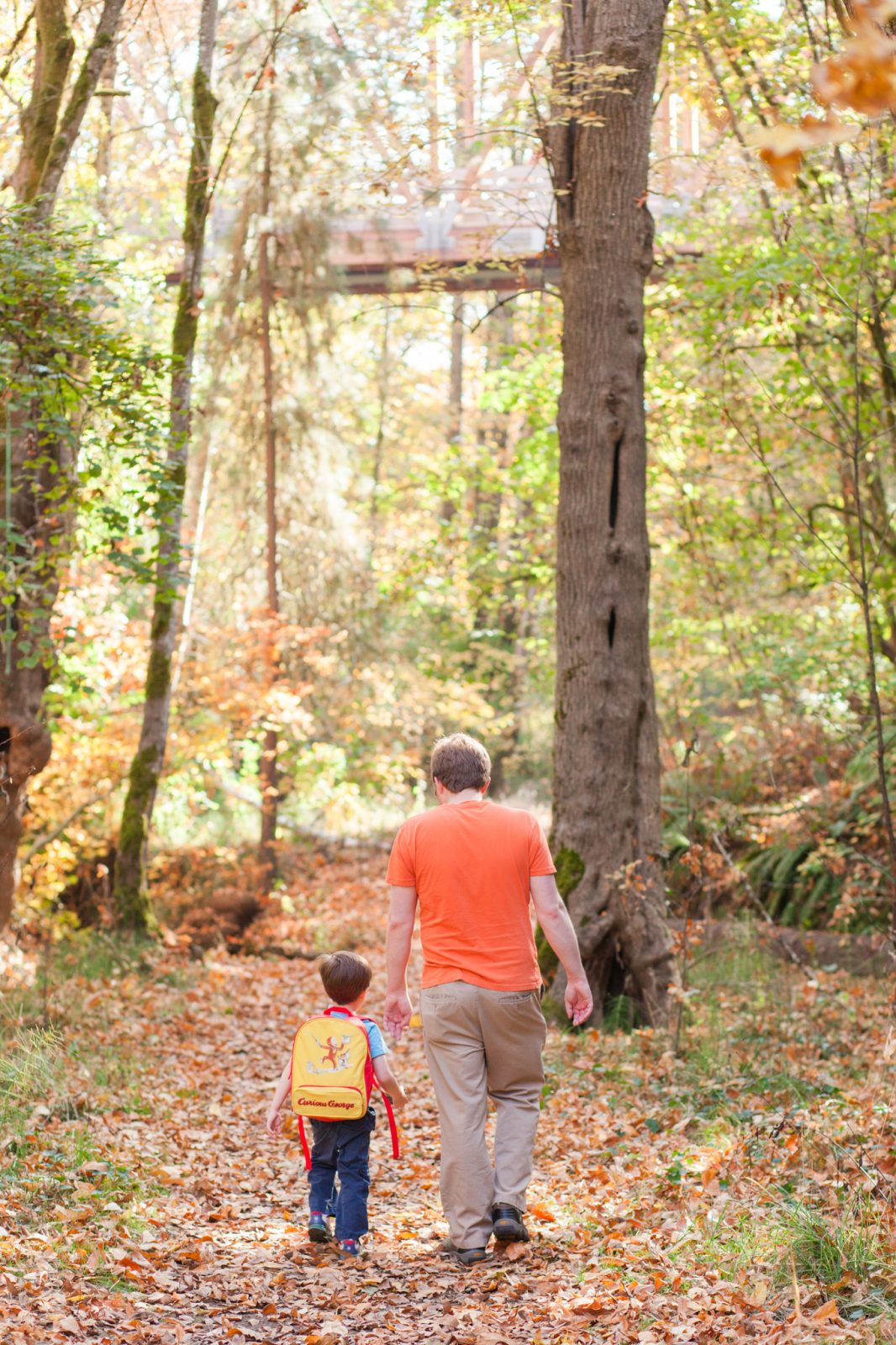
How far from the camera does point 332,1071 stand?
4770 mm

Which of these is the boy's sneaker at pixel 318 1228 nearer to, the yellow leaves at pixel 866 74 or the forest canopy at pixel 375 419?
the forest canopy at pixel 375 419

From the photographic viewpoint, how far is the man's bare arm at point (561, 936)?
4.73 metres

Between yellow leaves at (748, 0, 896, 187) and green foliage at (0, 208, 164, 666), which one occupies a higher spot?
green foliage at (0, 208, 164, 666)

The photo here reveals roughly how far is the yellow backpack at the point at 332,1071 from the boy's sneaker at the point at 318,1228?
17.2 inches

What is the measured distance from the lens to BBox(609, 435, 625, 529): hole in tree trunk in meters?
8.71

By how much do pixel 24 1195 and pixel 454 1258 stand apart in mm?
1748

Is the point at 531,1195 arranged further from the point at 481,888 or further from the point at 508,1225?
the point at 481,888

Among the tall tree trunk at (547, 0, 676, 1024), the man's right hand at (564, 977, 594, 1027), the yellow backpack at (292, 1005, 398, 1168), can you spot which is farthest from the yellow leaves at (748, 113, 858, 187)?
the tall tree trunk at (547, 0, 676, 1024)

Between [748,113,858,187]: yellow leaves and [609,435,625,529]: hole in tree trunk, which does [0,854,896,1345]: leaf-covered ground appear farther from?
[609,435,625,529]: hole in tree trunk

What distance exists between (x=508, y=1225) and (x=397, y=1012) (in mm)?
889

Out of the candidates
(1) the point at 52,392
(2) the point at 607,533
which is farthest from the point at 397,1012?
(2) the point at 607,533

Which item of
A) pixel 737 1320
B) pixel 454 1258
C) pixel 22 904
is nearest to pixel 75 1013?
pixel 22 904

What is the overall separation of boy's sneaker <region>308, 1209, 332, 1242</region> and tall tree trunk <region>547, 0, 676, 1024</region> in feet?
12.4

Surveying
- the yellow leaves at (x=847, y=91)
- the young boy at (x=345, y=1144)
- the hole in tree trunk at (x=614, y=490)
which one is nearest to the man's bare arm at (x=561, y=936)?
the young boy at (x=345, y=1144)
